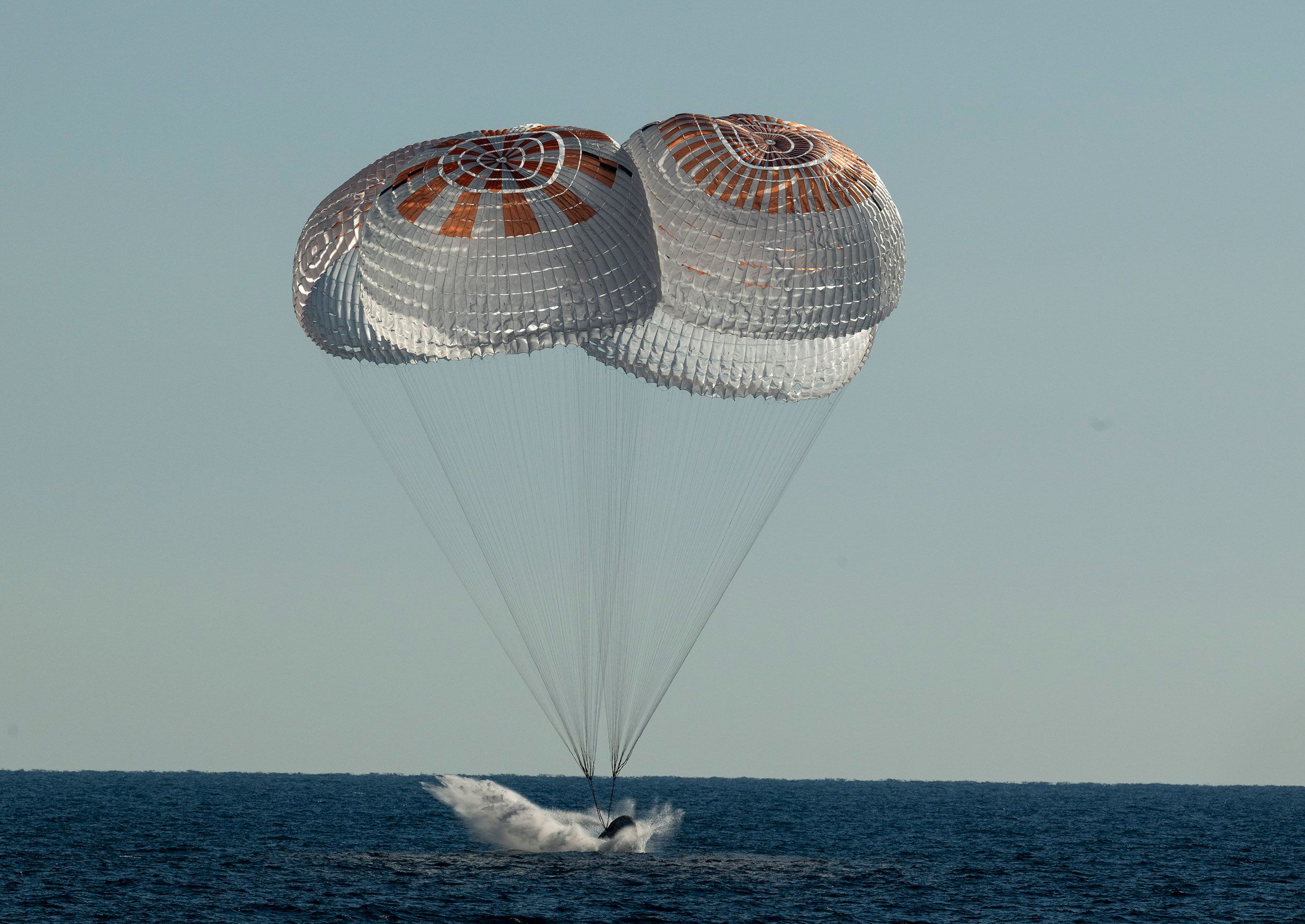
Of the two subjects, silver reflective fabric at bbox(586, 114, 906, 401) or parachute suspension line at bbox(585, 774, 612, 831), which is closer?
silver reflective fabric at bbox(586, 114, 906, 401)

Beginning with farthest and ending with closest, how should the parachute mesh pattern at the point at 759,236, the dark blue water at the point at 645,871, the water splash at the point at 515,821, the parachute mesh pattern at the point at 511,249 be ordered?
the water splash at the point at 515,821
the dark blue water at the point at 645,871
the parachute mesh pattern at the point at 759,236
the parachute mesh pattern at the point at 511,249

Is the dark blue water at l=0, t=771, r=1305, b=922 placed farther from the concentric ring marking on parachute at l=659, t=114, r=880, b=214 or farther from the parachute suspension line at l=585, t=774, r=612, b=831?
the concentric ring marking on parachute at l=659, t=114, r=880, b=214

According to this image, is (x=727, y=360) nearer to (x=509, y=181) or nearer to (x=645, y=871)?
(x=509, y=181)

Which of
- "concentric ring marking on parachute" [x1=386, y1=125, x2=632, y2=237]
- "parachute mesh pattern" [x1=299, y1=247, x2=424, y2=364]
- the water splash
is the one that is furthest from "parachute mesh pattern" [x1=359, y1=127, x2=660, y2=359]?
the water splash

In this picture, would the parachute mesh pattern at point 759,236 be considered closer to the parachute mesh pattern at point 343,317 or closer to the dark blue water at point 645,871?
the parachute mesh pattern at point 343,317

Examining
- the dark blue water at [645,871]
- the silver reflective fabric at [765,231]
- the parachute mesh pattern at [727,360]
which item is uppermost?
the silver reflective fabric at [765,231]

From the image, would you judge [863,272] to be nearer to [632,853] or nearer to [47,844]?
[632,853]

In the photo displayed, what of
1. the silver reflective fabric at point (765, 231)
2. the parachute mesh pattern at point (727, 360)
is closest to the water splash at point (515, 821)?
the parachute mesh pattern at point (727, 360)
